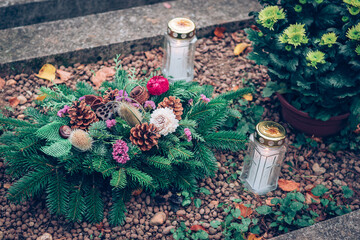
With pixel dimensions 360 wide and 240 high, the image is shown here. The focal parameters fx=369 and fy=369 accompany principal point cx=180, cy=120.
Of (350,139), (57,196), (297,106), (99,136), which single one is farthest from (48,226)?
(350,139)

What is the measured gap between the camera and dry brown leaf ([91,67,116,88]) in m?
2.98

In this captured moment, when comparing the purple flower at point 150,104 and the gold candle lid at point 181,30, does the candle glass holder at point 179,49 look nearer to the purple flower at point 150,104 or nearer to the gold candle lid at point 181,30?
the gold candle lid at point 181,30

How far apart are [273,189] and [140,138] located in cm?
96

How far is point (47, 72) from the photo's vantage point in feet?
9.84

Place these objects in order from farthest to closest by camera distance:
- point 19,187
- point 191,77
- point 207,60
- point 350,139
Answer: point 207,60
point 191,77
point 350,139
point 19,187

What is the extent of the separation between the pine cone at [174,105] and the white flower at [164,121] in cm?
8

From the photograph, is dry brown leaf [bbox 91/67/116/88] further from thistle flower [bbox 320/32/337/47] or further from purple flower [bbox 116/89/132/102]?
thistle flower [bbox 320/32/337/47]

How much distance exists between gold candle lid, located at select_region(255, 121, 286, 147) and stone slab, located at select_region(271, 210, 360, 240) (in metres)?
0.50

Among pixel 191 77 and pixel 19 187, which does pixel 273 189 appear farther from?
pixel 19 187

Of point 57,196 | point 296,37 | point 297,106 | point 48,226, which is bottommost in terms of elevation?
point 48,226

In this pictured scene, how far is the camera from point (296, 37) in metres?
2.25

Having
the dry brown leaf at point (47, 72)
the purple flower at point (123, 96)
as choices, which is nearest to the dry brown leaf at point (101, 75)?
the dry brown leaf at point (47, 72)

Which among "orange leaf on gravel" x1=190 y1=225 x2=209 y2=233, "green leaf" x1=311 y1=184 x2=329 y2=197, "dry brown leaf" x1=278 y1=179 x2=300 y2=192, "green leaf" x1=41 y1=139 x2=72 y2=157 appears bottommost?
"orange leaf on gravel" x1=190 y1=225 x2=209 y2=233

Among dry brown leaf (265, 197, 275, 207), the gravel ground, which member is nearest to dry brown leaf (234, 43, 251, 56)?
the gravel ground
